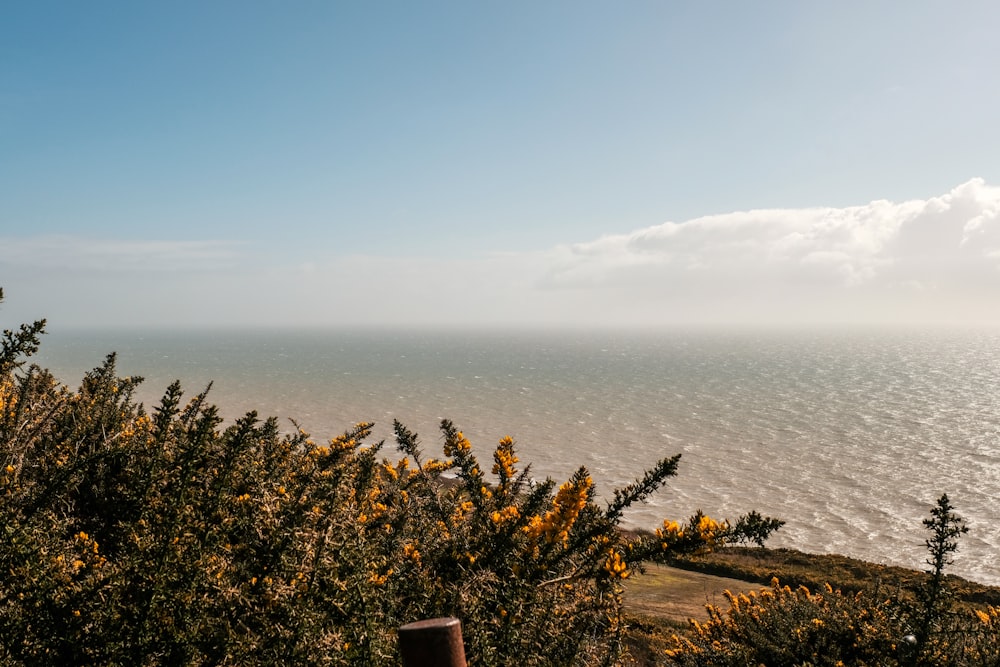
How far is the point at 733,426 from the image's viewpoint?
2248 inches

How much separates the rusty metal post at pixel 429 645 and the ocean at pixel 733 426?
24.7m

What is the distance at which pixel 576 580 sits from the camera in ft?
15.7

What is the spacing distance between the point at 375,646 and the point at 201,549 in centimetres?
115

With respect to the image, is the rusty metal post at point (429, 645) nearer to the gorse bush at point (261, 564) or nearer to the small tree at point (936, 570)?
the gorse bush at point (261, 564)

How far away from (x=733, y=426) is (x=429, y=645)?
61341 mm

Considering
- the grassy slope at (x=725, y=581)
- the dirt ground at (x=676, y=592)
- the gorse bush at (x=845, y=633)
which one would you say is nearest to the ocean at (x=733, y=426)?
the grassy slope at (x=725, y=581)

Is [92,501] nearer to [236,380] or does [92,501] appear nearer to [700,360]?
[236,380]

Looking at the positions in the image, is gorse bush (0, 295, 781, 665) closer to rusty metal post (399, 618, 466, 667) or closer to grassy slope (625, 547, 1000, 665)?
rusty metal post (399, 618, 466, 667)

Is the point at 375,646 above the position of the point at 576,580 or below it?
above

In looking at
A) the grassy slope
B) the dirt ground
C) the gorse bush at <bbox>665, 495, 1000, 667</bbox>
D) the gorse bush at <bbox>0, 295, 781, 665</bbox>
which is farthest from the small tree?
the dirt ground

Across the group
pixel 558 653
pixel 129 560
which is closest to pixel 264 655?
pixel 129 560

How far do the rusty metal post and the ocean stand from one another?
24.7m

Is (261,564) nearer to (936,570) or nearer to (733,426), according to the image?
(936,570)

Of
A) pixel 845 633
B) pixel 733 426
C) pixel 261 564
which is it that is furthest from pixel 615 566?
pixel 733 426
